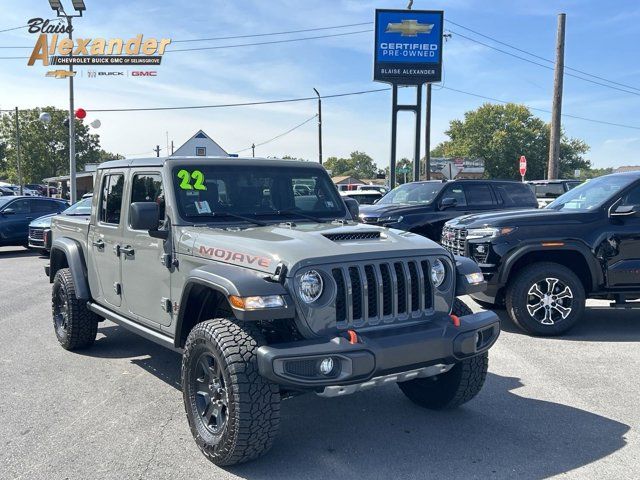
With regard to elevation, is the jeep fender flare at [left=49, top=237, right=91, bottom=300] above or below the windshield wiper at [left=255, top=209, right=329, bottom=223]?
below

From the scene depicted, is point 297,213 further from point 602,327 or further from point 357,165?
point 357,165

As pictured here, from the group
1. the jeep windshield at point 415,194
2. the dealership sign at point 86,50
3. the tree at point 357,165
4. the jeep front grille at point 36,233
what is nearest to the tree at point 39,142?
the dealership sign at point 86,50

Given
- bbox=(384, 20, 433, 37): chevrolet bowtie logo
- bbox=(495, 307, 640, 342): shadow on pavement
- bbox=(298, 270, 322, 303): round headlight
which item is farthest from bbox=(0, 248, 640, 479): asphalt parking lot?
bbox=(384, 20, 433, 37): chevrolet bowtie logo

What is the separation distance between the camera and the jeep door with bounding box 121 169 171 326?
426 cm

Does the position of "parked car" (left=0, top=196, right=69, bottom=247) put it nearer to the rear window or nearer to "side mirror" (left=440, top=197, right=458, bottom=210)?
"side mirror" (left=440, top=197, right=458, bottom=210)

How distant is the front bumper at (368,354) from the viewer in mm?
3062

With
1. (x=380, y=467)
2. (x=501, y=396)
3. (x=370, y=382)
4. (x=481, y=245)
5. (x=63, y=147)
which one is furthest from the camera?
(x=63, y=147)

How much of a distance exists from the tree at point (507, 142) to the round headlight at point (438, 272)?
235ft

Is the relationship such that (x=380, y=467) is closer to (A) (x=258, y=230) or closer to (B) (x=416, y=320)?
(B) (x=416, y=320)

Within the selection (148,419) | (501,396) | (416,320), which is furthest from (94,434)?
(501,396)

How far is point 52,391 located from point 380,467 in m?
2.93

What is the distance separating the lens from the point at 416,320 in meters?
3.61

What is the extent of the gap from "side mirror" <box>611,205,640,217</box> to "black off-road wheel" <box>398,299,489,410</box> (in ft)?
11.2

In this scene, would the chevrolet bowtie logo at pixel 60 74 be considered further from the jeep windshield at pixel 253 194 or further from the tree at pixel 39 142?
the tree at pixel 39 142
